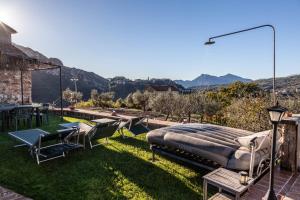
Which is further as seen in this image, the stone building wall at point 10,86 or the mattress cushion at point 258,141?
the stone building wall at point 10,86

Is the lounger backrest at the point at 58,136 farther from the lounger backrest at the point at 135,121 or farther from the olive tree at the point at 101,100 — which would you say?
the olive tree at the point at 101,100

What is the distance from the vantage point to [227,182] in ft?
10.7

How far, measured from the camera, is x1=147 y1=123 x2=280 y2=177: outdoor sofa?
3.85 meters

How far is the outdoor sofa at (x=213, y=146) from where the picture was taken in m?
3.85

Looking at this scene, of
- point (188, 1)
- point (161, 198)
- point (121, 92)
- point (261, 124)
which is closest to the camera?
point (161, 198)

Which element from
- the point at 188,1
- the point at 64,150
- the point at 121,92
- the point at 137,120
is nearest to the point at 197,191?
the point at 64,150

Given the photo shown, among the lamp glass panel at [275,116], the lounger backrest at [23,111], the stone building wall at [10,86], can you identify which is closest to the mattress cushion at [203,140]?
the lamp glass panel at [275,116]

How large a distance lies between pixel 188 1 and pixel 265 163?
10.1 metres

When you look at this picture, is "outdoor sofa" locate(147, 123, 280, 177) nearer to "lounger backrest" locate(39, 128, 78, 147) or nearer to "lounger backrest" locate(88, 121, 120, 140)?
"lounger backrest" locate(88, 121, 120, 140)

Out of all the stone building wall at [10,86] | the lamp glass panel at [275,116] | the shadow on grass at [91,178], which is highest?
the stone building wall at [10,86]

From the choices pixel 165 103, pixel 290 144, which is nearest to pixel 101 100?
pixel 165 103

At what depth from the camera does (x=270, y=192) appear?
3193 mm

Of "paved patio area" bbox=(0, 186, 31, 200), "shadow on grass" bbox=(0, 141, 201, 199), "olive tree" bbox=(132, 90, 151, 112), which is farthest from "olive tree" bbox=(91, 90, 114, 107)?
"paved patio area" bbox=(0, 186, 31, 200)

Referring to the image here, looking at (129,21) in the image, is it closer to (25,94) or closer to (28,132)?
(25,94)
